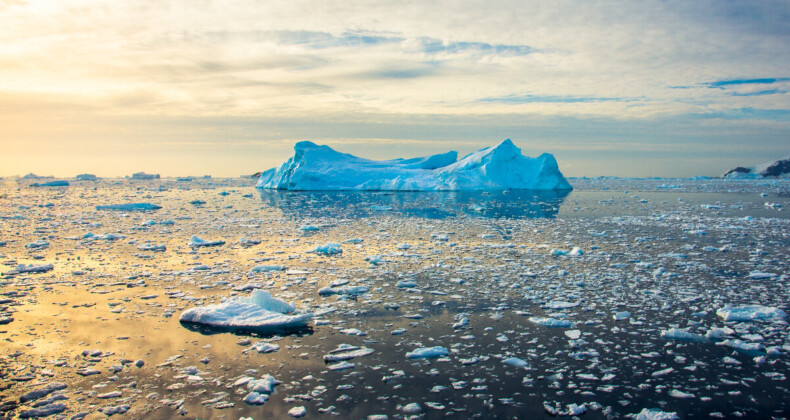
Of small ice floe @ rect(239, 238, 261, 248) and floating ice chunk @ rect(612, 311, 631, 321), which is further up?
small ice floe @ rect(239, 238, 261, 248)

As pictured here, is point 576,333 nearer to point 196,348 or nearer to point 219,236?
point 196,348

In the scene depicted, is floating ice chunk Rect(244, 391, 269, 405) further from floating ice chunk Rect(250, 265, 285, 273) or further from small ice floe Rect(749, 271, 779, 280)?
small ice floe Rect(749, 271, 779, 280)

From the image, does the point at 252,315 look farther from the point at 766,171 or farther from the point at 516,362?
the point at 766,171

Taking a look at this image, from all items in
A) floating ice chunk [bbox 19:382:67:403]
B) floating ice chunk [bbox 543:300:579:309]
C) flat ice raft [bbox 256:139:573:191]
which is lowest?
floating ice chunk [bbox 19:382:67:403]

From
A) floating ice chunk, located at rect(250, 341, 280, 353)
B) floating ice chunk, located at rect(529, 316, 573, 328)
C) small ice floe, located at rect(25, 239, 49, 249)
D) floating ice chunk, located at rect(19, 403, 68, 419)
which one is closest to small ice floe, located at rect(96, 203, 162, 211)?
→ small ice floe, located at rect(25, 239, 49, 249)

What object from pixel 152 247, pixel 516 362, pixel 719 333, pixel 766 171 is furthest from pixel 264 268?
pixel 766 171

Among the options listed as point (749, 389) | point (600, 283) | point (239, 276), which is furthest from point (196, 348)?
point (600, 283)
